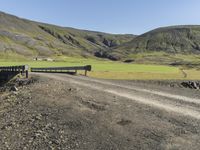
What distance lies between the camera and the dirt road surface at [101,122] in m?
13.6

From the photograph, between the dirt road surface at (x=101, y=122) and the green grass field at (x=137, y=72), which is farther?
the green grass field at (x=137, y=72)

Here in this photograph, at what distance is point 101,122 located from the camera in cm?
1628

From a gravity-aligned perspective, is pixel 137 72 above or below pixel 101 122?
below

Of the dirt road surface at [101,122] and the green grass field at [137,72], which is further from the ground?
the dirt road surface at [101,122]

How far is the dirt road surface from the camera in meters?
13.6

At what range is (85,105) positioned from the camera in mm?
20250

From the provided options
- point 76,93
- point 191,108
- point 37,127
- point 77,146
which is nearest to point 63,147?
point 77,146

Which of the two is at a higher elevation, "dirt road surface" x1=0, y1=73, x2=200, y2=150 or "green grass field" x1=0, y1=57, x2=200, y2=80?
"dirt road surface" x1=0, y1=73, x2=200, y2=150

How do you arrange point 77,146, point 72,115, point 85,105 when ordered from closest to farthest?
point 77,146 < point 72,115 < point 85,105

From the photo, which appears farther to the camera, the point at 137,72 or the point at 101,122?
the point at 137,72

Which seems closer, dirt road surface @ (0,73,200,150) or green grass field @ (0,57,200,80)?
dirt road surface @ (0,73,200,150)

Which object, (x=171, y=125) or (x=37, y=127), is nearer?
(x=171, y=125)

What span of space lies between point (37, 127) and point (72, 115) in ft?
7.04

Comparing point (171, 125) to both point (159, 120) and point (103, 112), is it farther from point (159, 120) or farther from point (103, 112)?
point (103, 112)
